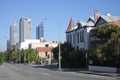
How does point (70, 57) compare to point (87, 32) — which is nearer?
point (87, 32)

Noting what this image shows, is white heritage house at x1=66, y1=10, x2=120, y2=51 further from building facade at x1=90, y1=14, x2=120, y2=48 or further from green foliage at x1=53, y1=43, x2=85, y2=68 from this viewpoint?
green foliage at x1=53, y1=43, x2=85, y2=68

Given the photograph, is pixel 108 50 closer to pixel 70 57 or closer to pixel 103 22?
pixel 103 22

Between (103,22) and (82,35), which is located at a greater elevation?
(103,22)

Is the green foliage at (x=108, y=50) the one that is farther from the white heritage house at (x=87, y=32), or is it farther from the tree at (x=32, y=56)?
the tree at (x=32, y=56)

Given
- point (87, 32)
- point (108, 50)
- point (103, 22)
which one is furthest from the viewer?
point (87, 32)

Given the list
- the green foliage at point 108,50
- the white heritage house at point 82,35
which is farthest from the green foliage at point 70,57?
the green foliage at point 108,50

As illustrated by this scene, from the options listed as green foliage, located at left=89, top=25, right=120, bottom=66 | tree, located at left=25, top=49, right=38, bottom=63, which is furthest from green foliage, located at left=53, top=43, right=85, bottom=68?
tree, located at left=25, top=49, right=38, bottom=63

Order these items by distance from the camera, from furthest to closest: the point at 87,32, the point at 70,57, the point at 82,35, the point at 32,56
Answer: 1. the point at 32,56
2. the point at 82,35
3. the point at 70,57
4. the point at 87,32

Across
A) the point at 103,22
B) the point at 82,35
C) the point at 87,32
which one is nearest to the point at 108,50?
the point at 103,22

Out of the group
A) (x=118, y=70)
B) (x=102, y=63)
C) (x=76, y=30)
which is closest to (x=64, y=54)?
(x=76, y=30)

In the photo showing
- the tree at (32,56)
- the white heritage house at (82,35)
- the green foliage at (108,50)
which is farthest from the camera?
the tree at (32,56)

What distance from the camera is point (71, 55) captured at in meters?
71.9

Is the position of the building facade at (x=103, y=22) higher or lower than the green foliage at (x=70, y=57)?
higher

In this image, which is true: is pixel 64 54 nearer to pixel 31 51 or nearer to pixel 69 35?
pixel 69 35
